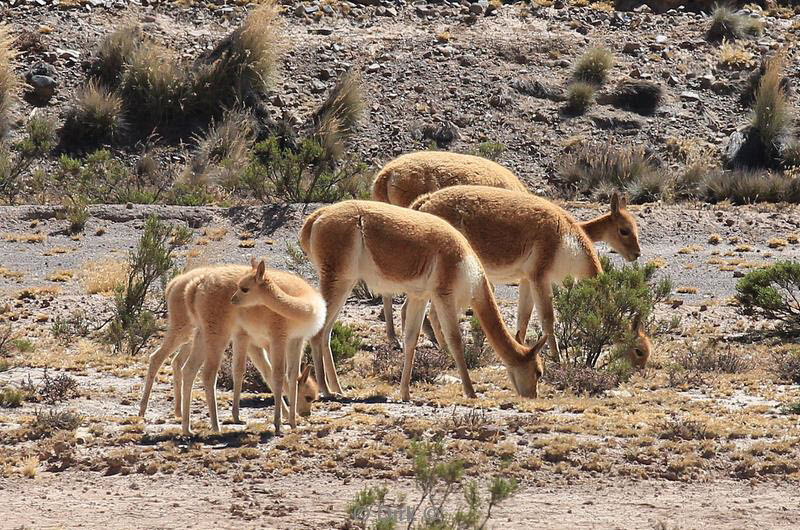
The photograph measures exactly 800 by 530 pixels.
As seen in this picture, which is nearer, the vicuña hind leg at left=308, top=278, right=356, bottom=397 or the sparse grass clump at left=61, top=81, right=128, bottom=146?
the vicuña hind leg at left=308, top=278, right=356, bottom=397

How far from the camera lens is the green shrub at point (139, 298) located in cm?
1438

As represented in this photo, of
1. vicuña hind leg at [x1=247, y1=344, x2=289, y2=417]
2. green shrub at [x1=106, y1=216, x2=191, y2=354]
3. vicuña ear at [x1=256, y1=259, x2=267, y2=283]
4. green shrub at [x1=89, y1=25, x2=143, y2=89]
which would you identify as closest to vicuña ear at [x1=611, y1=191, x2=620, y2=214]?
green shrub at [x1=106, y1=216, x2=191, y2=354]

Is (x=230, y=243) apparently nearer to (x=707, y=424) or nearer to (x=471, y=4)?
(x=707, y=424)

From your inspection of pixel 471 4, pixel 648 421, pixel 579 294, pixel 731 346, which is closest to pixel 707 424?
pixel 648 421

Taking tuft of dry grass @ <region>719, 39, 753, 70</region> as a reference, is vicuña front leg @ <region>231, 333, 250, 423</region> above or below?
above

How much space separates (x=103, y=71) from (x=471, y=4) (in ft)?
35.7

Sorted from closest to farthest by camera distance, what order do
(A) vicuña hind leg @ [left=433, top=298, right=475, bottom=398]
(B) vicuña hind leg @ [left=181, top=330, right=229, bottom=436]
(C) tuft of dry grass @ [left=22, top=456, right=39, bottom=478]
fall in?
(C) tuft of dry grass @ [left=22, top=456, right=39, bottom=478] < (B) vicuña hind leg @ [left=181, top=330, right=229, bottom=436] < (A) vicuña hind leg @ [left=433, top=298, right=475, bottom=398]

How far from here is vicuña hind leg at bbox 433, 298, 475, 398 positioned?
11.1 m

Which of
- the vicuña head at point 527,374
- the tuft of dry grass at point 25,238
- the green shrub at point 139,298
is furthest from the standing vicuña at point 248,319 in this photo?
the tuft of dry grass at point 25,238

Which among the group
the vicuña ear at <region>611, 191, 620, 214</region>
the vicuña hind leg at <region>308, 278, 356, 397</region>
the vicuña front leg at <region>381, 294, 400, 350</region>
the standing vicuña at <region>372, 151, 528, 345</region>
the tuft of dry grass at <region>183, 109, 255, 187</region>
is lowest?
the tuft of dry grass at <region>183, 109, 255, 187</region>

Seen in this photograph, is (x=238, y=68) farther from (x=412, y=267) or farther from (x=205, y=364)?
(x=205, y=364)

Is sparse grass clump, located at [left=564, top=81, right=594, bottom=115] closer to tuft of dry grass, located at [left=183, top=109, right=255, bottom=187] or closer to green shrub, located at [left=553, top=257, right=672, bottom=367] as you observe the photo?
tuft of dry grass, located at [left=183, top=109, right=255, bottom=187]

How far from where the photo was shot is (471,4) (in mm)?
36219

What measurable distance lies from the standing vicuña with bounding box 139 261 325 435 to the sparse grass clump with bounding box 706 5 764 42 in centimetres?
2770
